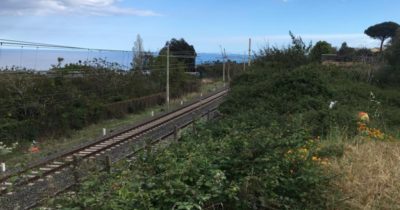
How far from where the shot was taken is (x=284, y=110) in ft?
56.2

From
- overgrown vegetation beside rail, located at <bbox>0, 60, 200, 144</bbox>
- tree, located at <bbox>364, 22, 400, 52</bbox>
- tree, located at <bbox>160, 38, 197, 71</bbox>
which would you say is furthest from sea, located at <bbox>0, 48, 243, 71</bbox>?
tree, located at <bbox>364, 22, 400, 52</bbox>

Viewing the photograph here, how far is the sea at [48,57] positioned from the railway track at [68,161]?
7.00 meters

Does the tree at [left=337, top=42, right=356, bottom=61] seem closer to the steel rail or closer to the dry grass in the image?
the steel rail

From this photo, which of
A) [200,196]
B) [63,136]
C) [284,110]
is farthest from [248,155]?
[63,136]

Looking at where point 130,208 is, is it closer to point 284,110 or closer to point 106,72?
point 284,110

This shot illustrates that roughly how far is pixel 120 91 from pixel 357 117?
26237 mm

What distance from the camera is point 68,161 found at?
896cm

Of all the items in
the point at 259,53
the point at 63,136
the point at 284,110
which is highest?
the point at 259,53

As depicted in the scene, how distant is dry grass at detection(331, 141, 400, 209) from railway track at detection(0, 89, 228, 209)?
3148mm

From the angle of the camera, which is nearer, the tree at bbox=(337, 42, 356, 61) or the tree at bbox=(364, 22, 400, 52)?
the tree at bbox=(337, 42, 356, 61)

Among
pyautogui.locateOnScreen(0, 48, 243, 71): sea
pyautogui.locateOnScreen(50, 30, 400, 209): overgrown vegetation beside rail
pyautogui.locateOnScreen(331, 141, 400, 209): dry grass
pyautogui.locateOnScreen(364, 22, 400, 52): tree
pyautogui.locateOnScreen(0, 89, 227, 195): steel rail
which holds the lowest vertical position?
pyautogui.locateOnScreen(0, 89, 227, 195): steel rail

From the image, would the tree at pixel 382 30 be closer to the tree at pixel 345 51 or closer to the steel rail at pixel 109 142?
the tree at pixel 345 51

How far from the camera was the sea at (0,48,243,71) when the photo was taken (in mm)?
25531

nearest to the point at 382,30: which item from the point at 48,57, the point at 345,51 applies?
the point at 345,51
